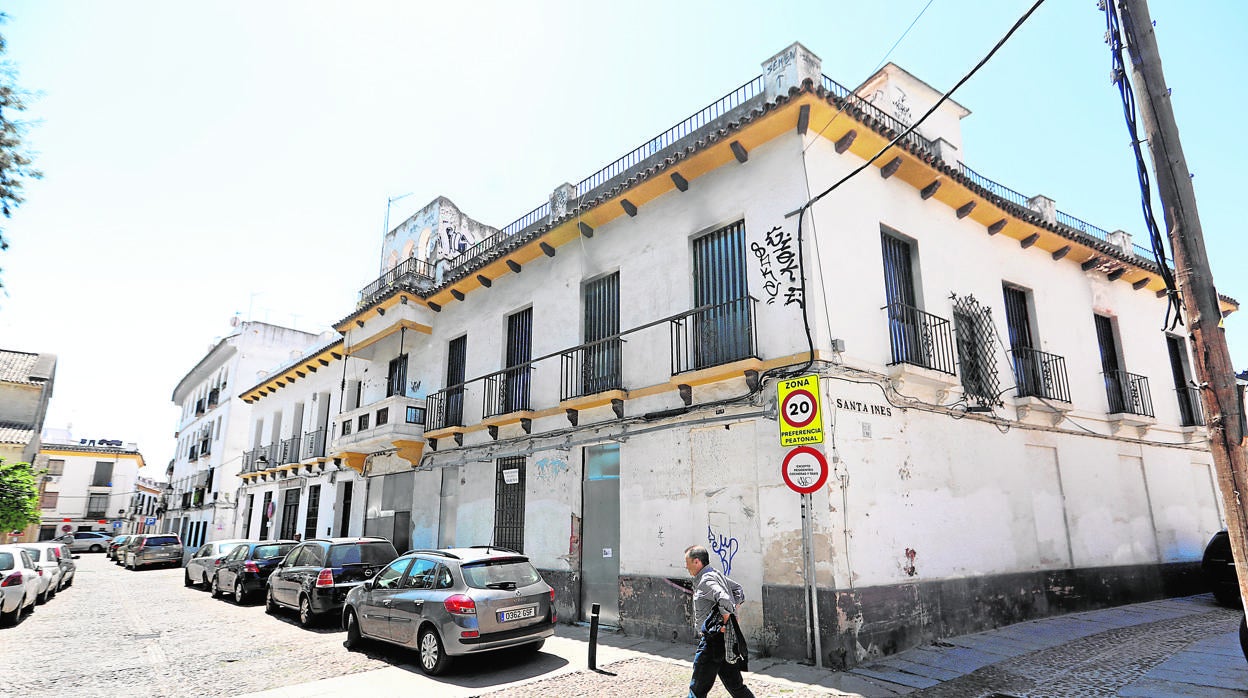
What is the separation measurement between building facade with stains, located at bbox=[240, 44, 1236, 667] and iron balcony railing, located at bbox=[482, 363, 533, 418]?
0.06 meters

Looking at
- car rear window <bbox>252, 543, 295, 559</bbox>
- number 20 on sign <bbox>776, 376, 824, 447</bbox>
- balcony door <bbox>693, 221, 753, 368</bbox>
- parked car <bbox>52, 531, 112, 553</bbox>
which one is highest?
balcony door <bbox>693, 221, 753, 368</bbox>

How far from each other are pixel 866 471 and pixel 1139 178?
14.5 ft

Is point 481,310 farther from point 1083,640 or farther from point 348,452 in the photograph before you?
point 1083,640

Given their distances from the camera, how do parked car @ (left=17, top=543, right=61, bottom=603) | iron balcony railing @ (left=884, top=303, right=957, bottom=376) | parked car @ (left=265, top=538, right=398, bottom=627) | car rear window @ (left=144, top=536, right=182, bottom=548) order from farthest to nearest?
car rear window @ (left=144, top=536, right=182, bottom=548), parked car @ (left=17, top=543, right=61, bottom=603), parked car @ (left=265, top=538, right=398, bottom=627), iron balcony railing @ (left=884, top=303, right=957, bottom=376)

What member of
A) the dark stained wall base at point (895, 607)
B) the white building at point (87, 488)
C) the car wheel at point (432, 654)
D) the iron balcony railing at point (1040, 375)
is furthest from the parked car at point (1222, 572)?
the white building at point (87, 488)

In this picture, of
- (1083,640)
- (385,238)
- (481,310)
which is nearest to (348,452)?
(481,310)

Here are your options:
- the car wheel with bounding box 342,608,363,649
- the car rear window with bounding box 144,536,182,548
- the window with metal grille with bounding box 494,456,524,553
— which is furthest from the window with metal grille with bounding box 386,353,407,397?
the car rear window with bounding box 144,536,182,548

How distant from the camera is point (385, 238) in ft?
70.2

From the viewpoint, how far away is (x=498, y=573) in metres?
8.17

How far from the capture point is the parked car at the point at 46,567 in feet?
47.4

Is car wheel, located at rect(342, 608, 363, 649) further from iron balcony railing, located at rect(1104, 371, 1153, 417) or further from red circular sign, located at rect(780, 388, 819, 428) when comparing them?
iron balcony railing, located at rect(1104, 371, 1153, 417)

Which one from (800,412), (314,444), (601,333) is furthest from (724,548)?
(314,444)

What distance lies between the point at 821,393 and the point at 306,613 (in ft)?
31.5

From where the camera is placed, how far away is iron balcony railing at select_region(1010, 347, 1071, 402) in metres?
11.5
